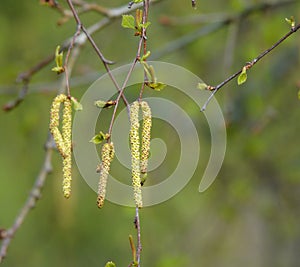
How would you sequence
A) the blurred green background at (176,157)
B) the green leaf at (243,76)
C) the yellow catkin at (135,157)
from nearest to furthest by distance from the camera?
the yellow catkin at (135,157) → the green leaf at (243,76) → the blurred green background at (176,157)

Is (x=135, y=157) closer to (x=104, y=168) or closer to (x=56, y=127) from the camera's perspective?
(x=104, y=168)

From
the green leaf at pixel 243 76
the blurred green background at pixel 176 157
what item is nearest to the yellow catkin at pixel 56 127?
the green leaf at pixel 243 76

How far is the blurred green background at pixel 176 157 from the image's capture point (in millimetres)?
3377

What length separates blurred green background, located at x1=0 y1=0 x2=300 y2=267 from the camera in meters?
3.38

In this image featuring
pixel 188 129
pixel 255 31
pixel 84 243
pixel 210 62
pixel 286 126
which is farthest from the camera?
pixel 84 243

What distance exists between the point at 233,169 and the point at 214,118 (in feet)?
3.13

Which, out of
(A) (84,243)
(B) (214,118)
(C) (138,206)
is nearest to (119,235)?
(A) (84,243)

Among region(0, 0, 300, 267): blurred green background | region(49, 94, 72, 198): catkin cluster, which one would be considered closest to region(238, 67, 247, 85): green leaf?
region(49, 94, 72, 198): catkin cluster

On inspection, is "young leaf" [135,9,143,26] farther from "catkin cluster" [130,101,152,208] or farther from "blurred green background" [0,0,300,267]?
"blurred green background" [0,0,300,267]

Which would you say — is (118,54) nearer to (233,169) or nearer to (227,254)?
(233,169)

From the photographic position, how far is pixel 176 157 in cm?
393

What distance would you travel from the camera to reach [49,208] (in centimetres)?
423

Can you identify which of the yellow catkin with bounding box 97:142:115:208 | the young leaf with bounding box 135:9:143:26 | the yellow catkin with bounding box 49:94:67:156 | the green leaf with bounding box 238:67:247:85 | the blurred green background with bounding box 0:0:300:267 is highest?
the blurred green background with bounding box 0:0:300:267

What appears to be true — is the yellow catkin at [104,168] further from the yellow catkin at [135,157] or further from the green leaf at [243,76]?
the green leaf at [243,76]
